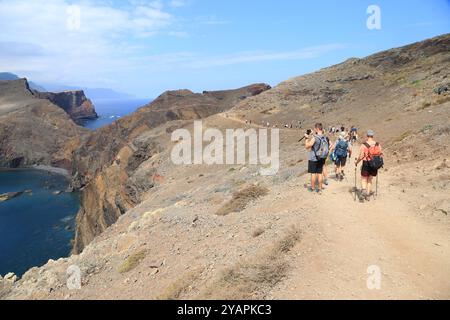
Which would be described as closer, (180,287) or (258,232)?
(180,287)

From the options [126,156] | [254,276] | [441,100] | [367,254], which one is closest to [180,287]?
[254,276]

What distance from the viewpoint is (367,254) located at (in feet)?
35.0

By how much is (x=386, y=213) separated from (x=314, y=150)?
141 inches

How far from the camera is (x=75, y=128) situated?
180 meters

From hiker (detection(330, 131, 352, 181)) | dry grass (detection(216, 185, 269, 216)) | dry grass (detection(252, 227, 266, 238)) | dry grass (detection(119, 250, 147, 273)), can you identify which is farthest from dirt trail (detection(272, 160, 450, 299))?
dry grass (detection(119, 250, 147, 273))

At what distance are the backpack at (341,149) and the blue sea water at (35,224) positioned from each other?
182 ft

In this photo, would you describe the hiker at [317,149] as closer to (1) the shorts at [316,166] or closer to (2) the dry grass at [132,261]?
(1) the shorts at [316,166]

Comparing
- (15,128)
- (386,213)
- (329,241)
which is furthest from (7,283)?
(15,128)

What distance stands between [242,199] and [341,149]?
5.35 meters

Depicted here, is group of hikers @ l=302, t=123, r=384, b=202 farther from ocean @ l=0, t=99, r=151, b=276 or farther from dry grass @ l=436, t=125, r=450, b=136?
ocean @ l=0, t=99, r=151, b=276

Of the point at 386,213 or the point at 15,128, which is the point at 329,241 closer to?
the point at 386,213

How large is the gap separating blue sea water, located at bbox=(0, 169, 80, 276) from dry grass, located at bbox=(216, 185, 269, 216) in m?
50.4
